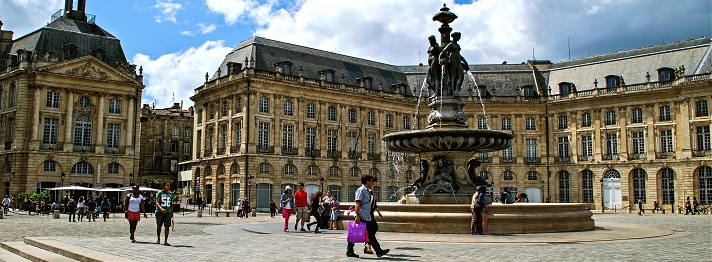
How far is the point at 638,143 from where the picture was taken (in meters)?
53.9

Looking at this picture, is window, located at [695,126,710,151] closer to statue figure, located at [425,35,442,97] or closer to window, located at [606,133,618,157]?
window, located at [606,133,618,157]

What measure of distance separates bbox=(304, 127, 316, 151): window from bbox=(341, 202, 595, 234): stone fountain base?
35.4m

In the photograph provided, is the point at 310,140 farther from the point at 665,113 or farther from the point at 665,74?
the point at 665,74

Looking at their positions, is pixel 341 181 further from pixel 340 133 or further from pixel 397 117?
pixel 397 117

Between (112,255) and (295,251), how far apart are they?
3.15 metres

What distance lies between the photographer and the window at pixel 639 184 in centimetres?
5380

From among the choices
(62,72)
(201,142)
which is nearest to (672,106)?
(201,142)

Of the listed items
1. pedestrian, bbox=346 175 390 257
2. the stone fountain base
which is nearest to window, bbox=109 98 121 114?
the stone fountain base

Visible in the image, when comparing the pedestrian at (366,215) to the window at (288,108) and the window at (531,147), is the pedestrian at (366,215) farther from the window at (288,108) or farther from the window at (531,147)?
the window at (531,147)

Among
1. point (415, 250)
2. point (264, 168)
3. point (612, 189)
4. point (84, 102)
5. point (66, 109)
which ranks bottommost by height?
point (415, 250)

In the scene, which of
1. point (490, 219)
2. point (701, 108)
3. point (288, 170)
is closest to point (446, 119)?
point (490, 219)

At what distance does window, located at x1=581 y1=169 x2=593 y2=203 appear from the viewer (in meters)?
57.1

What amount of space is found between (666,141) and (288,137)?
30088 mm

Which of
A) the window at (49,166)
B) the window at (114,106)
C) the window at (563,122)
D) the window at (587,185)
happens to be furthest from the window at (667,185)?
the window at (49,166)
